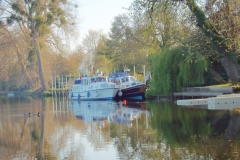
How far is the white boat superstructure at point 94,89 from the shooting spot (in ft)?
129

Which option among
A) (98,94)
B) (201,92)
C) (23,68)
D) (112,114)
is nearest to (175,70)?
(201,92)

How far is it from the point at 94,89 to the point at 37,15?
17.0 m

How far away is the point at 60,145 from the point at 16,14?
41507mm

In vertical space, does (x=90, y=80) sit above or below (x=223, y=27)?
below

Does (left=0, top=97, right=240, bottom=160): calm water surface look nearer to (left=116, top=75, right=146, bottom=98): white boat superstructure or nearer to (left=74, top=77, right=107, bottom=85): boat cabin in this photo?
(left=116, top=75, right=146, bottom=98): white boat superstructure

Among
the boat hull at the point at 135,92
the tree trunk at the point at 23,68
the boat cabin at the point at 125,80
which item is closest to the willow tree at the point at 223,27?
the boat hull at the point at 135,92

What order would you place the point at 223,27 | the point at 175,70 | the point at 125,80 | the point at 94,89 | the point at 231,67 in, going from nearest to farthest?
the point at 223,27 → the point at 231,67 → the point at 175,70 → the point at 125,80 → the point at 94,89

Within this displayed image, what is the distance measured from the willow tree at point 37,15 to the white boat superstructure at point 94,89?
1071 cm

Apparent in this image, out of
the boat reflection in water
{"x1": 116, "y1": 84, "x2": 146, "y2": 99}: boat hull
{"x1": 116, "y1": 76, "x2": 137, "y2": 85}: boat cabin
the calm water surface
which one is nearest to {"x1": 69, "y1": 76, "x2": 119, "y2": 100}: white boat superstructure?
{"x1": 116, "y1": 76, "x2": 137, "y2": 85}: boat cabin

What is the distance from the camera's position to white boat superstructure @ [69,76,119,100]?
39438 millimetres

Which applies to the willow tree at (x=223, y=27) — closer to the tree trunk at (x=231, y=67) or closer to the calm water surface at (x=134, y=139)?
the tree trunk at (x=231, y=67)

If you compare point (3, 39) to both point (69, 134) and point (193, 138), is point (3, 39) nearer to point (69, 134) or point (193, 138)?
point (69, 134)

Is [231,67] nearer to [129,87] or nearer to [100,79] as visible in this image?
[129,87]

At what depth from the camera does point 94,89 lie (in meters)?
41.3
